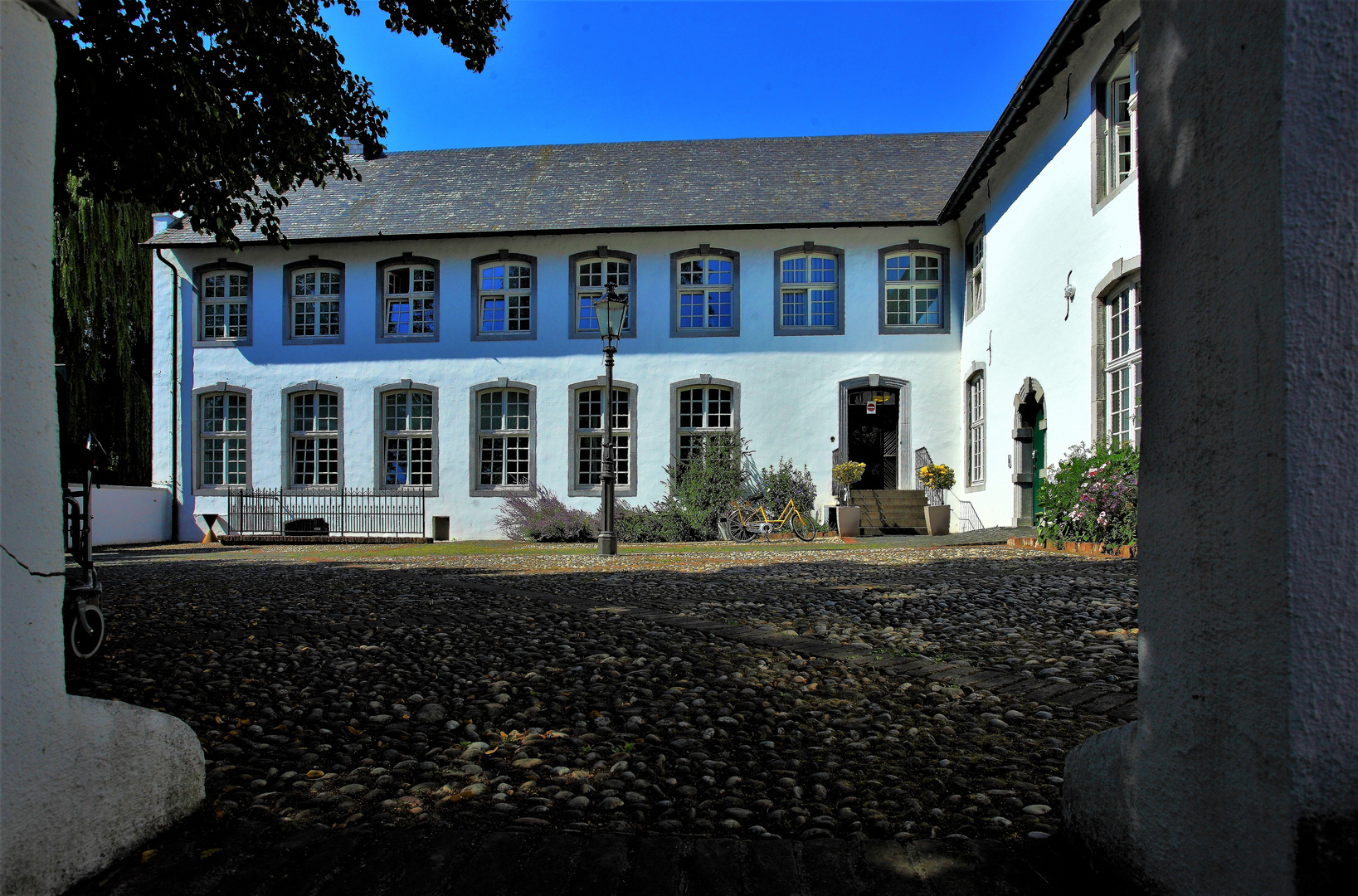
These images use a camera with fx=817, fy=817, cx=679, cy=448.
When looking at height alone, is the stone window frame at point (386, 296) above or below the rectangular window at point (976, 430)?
above

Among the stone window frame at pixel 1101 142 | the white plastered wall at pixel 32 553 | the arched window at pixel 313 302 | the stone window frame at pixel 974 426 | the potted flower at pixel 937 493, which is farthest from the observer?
the arched window at pixel 313 302

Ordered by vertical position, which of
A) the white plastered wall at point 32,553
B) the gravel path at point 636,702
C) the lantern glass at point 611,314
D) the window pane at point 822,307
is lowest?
the gravel path at point 636,702

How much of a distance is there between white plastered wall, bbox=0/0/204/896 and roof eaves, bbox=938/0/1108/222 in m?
10.5

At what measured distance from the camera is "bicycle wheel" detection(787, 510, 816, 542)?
14.5 m

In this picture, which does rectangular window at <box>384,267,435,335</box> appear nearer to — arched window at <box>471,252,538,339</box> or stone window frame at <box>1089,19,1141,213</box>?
arched window at <box>471,252,538,339</box>

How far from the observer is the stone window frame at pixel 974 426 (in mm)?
14867

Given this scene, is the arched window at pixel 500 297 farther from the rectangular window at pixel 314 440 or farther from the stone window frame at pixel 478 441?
the rectangular window at pixel 314 440

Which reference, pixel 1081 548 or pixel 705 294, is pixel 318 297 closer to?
pixel 705 294

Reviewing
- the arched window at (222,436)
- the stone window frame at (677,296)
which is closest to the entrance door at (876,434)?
the stone window frame at (677,296)

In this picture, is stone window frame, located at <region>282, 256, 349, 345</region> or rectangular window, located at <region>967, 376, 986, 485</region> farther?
stone window frame, located at <region>282, 256, 349, 345</region>

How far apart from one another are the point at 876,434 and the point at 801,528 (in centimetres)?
481

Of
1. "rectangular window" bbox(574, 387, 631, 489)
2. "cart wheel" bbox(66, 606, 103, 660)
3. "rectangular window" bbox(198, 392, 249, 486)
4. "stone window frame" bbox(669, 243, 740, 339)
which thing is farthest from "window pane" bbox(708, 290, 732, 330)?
"cart wheel" bbox(66, 606, 103, 660)

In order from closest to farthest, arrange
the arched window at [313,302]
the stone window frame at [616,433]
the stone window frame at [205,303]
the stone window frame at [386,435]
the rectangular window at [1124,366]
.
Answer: the rectangular window at [1124,366]
the stone window frame at [616,433]
the stone window frame at [386,435]
the arched window at [313,302]
the stone window frame at [205,303]

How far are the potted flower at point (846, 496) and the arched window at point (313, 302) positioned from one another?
11.4 meters
